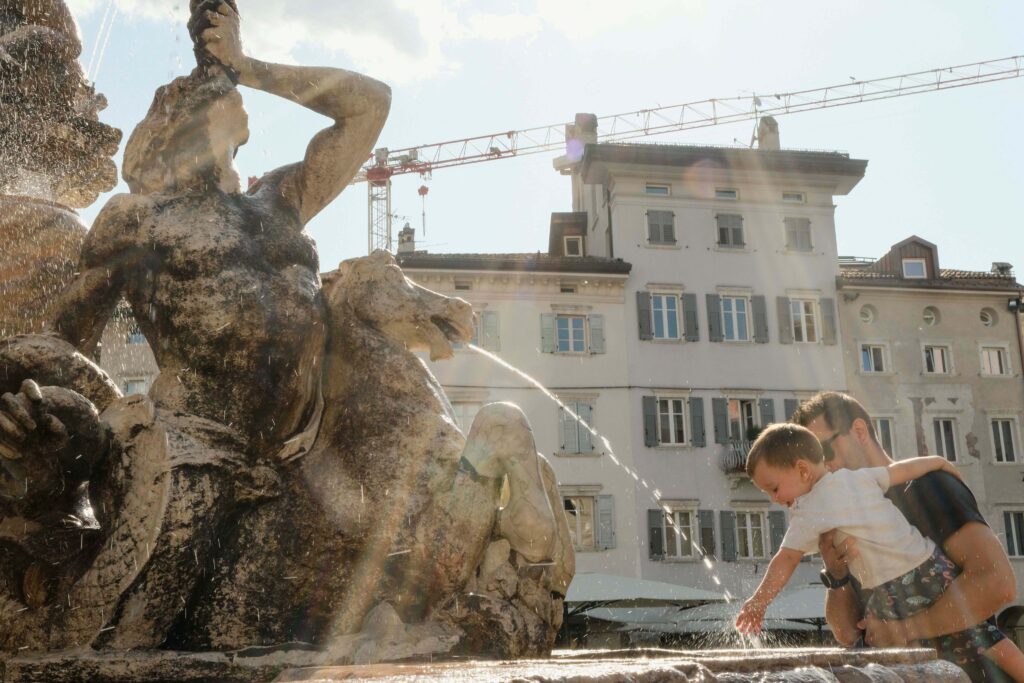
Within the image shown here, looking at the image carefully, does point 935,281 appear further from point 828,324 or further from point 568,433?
point 568,433

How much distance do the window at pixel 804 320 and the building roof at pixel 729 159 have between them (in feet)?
15.6

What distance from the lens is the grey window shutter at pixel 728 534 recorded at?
32.6m

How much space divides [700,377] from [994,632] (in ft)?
104

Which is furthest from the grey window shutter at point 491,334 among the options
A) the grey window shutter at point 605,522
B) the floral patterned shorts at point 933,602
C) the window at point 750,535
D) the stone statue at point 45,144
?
the floral patterned shorts at point 933,602

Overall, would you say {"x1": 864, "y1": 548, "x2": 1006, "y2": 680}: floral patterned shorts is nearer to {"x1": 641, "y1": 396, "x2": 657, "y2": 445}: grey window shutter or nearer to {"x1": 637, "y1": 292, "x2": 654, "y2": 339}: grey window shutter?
{"x1": 641, "y1": 396, "x2": 657, "y2": 445}: grey window shutter

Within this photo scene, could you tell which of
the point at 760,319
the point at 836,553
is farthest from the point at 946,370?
the point at 836,553

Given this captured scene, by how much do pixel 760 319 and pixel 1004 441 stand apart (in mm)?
8934

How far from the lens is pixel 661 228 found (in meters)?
36.6

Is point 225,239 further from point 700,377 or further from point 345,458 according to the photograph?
point 700,377

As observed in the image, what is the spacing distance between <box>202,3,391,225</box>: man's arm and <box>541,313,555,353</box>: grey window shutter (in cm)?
3023

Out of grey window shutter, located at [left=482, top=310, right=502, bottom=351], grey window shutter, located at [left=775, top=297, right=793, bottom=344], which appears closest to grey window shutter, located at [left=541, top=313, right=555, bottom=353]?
grey window shutter, located at [left=482, top=310, right=502, bottom=351]

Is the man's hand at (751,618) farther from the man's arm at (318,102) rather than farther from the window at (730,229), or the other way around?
the window at (730,229)

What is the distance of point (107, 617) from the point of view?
2.88m

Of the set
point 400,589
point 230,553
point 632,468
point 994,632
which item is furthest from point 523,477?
point 632,468
